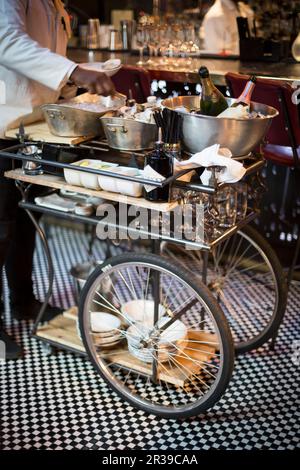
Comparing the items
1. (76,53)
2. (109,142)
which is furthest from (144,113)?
(76,53)

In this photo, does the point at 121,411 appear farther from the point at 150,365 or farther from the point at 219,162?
the point at 219,162

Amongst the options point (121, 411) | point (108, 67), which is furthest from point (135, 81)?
point (121, 411)

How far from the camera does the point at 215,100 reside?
2.25 meters

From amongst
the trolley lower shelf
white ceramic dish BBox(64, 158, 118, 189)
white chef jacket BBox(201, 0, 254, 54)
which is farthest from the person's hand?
white chef jacket BBox(201, 0, 254, 54)

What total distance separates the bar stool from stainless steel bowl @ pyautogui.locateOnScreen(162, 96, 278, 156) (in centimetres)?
39

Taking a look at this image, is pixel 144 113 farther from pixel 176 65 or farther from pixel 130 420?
pixel 176 65

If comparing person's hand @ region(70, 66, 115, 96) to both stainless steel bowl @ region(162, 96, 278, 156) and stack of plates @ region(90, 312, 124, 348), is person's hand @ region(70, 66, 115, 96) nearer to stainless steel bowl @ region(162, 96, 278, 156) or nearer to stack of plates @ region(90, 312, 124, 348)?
stainless steel bowl @ region(162, 96, 278, 156)

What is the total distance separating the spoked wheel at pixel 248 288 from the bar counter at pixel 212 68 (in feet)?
2.62

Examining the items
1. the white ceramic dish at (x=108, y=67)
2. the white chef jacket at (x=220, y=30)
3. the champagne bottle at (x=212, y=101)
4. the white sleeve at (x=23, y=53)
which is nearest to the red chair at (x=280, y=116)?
the champagne bottle at (x=212, y=101)

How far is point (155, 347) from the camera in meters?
2.33

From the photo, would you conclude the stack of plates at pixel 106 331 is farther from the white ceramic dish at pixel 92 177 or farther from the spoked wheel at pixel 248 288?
the white ceramic dish at pixel 92 177

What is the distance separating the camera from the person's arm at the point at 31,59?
2.17 meters

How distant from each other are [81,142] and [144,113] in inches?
10.6

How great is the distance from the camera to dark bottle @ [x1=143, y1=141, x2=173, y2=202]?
1.98 meters
